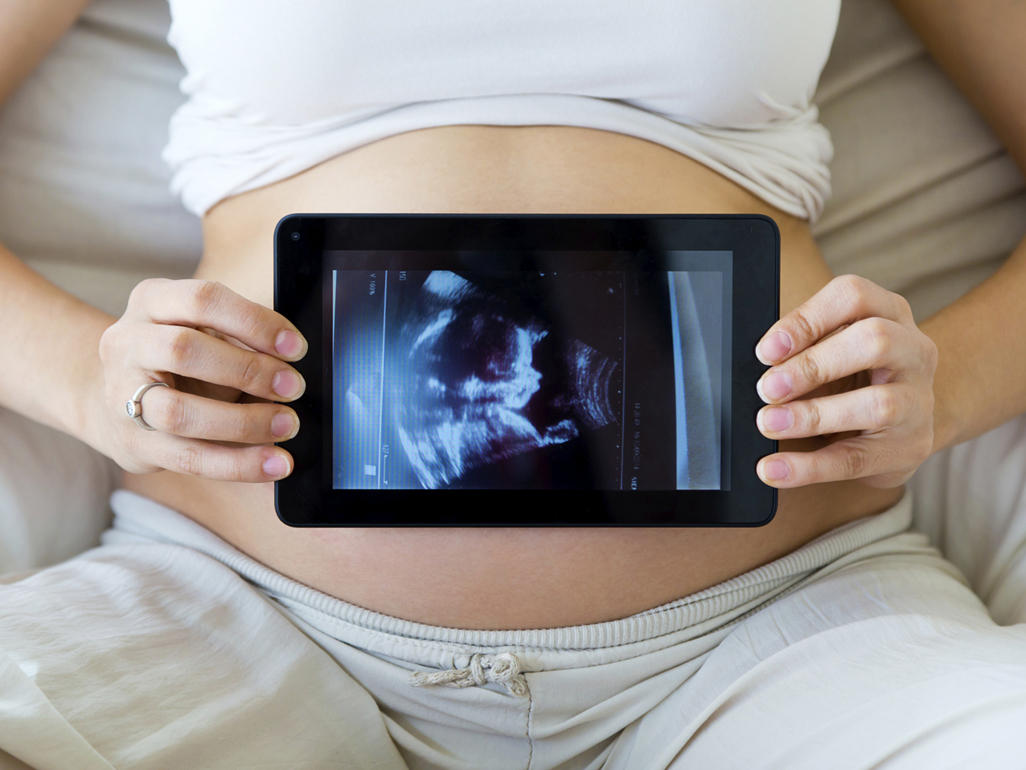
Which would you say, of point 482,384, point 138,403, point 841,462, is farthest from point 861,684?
point 138,403

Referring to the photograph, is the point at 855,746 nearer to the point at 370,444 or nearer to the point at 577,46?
the point at 370,444

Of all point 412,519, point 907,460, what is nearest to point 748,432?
point 907,460

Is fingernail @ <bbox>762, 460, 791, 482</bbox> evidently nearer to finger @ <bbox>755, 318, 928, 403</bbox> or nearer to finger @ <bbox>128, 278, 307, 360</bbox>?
finger @ <bbox>755, 318, 928, 403</bbox>

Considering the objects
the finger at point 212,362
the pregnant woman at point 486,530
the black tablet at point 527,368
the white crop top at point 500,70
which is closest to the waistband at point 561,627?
the pregnant woman at point 486,530

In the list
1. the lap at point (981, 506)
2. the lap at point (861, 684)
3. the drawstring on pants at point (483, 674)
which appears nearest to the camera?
the lap at point (861, 684)

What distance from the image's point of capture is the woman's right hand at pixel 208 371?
61 centimetres

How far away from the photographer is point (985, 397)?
2.51ft

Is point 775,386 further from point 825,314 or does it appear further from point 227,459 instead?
point 227,459

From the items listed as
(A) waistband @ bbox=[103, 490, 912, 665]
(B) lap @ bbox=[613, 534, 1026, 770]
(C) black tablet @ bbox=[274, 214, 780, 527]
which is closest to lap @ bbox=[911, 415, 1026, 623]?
(B) lap @ bbox=[613, 534, 1026, 770]

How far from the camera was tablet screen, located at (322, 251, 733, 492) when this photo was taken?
2.08ft

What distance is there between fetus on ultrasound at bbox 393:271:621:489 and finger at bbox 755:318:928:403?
0.13m

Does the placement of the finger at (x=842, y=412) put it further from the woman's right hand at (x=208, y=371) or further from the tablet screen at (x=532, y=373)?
the woman's right hand at (x=208, y=371)

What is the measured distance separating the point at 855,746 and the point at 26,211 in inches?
40.6

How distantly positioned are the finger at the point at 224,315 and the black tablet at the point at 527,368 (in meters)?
0.02
